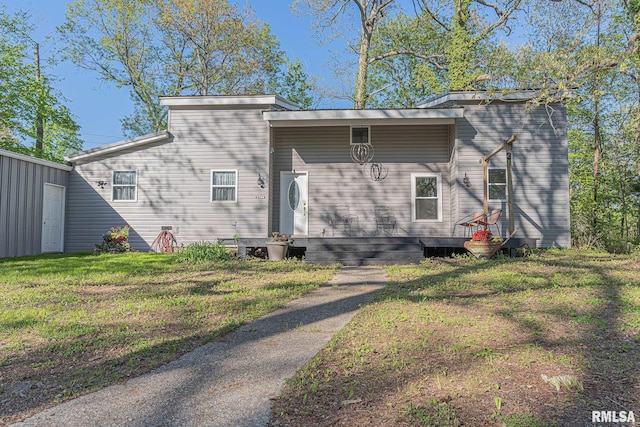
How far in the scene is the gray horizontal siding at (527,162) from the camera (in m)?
10.5

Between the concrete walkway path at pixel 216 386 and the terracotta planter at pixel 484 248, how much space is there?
19.3 ft

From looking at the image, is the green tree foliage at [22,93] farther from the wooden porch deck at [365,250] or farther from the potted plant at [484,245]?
the potted plant at [484,245]

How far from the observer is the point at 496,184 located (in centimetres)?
1070

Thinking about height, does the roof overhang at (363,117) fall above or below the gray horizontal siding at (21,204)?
above

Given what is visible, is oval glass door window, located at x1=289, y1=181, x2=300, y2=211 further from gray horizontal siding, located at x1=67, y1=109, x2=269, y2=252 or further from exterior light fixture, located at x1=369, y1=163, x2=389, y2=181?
exterior light fixture, located at x1=369, y1=163, x2=389, y2=181

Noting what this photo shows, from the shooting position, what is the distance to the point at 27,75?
19.0 meters

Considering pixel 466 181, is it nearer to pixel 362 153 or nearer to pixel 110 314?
pixel 362 153

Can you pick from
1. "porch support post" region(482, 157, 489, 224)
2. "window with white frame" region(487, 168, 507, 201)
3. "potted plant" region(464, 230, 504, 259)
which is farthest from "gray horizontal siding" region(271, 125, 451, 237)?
"potted plant" region(464, 230, 504, 259)

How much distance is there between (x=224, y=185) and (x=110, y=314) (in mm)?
7105

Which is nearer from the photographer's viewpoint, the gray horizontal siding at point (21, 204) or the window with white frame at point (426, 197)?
the gray horizontal siding at point (21, 204)

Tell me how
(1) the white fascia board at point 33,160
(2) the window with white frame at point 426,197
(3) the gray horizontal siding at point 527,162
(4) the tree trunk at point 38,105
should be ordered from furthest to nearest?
1. (4) the tree trunk at point 38,105
2. (2) the window with white frame at point 426,197
3. (3) the gray horizontal siding at point 527,162
4. (1) the white fascia board at point 33,160

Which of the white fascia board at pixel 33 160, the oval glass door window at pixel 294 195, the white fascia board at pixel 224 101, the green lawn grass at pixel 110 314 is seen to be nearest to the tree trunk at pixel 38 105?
the white fascia board at pixel 33 160

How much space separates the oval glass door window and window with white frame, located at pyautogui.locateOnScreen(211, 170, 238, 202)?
1636mm

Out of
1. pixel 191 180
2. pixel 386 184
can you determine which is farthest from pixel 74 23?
pixel 386 184
